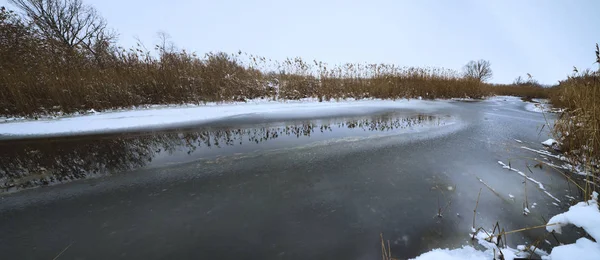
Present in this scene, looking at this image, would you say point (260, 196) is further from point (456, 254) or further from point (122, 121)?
point (122, 121)

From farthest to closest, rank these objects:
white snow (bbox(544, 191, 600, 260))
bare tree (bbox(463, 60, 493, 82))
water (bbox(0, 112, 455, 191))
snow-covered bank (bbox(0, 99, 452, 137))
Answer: bare tree (bbox(463, 60, 493, 82)), snow-covered bank (bbox(0, 99, 452, 137)), water (bbox(0, 112, 455, 191)), white snow (bbox(544, 191, 600, 260))

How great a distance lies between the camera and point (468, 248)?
56.8 inches

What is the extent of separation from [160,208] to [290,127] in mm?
3222

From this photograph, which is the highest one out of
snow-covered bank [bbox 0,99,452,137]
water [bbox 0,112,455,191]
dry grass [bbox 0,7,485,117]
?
dry grass [bbox 0,7,485,117]

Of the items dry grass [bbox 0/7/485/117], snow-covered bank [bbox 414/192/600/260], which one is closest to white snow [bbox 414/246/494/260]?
snow-covered bank [bbox 414/192/600/260]

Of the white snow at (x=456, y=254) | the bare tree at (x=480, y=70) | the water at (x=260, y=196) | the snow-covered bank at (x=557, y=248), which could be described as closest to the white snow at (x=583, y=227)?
the snow-covered bank at (x=557, y=248)

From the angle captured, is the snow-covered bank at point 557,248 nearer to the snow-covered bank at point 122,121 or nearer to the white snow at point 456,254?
the white snow at point 456,254

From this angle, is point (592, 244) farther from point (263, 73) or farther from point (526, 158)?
point (263, 73)

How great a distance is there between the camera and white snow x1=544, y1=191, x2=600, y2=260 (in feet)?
4.04

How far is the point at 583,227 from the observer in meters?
1.43

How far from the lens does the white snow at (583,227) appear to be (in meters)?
→ 1.23

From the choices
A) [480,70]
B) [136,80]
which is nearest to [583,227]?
[136,80]

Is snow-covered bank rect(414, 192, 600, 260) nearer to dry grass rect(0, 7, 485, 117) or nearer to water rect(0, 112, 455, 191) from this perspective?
water rect(0, 112, 455, 191)

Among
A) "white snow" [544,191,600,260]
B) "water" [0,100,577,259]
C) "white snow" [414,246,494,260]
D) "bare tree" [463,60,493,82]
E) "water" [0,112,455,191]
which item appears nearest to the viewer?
"white snow" [544,191,600,260]
